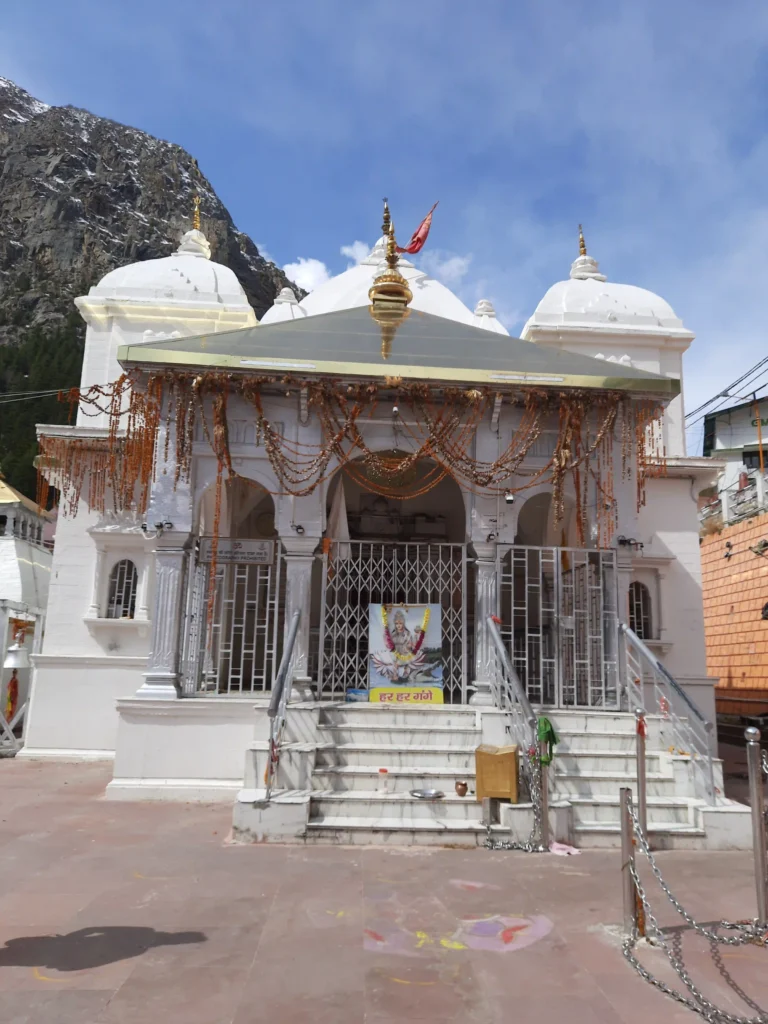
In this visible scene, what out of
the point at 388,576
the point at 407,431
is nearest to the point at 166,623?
the point at 388,576

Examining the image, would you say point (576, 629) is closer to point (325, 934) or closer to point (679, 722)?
point (679, 722)

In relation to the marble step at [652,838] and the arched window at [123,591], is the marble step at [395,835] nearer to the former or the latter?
the marble step at [652,838]

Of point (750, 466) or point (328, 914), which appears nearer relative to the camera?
point (328, 914)

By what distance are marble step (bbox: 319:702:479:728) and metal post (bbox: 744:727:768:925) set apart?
4.40 meters

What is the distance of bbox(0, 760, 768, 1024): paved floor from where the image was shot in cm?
402

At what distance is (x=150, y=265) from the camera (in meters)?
16.1

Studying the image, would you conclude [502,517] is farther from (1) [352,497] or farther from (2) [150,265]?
(2) [150,265]

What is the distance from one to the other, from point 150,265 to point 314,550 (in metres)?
8.95

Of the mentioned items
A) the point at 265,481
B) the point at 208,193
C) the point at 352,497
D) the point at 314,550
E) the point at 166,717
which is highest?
the point at 208,193

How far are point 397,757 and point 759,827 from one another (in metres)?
4.37

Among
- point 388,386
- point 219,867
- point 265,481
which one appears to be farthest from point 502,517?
point 219,867

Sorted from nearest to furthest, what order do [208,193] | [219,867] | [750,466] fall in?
[219,867]
[750,466]
[208,193]

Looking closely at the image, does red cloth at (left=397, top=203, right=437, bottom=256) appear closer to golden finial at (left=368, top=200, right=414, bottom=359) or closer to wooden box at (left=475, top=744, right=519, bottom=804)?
golden finial at (left=368, top=200, right=414, bottom=359)

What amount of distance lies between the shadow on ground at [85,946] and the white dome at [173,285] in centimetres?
1269
